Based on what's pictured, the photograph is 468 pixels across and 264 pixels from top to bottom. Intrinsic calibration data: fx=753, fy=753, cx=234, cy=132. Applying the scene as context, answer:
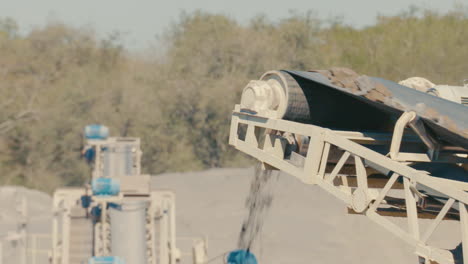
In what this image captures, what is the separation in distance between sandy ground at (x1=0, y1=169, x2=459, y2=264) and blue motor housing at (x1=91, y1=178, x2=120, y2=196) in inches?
112

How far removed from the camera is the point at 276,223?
30.0 metres

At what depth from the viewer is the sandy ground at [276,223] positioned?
26531mm

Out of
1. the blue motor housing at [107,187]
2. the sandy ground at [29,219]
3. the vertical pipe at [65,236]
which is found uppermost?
the blue motor housing at [107,187]

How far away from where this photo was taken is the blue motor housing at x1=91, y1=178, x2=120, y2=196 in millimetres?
19422

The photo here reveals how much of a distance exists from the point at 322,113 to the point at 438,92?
1676 millimetres

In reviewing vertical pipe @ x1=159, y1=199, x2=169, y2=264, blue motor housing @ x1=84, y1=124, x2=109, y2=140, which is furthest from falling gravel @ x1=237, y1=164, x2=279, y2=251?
blue motor housing @ x1=84, y1=124, x2=109, y2=140

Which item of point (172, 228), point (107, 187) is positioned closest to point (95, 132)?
point (172, 228)

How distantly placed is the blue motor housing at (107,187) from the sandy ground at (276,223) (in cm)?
284

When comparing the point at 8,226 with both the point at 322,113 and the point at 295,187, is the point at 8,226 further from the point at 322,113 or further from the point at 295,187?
the point at 322,113

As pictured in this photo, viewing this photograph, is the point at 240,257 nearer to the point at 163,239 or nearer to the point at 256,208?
the point at 163,239

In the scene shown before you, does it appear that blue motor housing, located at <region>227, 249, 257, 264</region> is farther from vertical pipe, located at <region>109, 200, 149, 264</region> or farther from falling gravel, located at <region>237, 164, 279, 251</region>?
vertical pipe, located at <region>109, 200, 149, 264</region>

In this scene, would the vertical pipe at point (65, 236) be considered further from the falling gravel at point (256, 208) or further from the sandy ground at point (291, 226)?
the sandy ground at point (291, 226)

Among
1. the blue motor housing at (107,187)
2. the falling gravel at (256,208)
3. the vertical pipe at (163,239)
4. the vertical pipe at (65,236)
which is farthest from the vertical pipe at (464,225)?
the vertical pipe at (65,236)

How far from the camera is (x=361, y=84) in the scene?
26.6 ft
